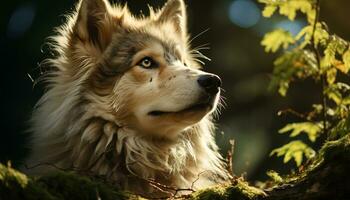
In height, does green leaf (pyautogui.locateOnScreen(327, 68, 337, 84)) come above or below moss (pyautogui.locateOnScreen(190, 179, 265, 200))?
above

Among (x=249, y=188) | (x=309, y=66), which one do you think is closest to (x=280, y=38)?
(x=309, y=66)

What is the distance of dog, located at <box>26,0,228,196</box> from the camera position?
4293mm

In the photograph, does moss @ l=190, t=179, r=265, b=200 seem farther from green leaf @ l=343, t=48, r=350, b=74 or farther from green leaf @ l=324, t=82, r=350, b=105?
green leaf @ l=324, t=82, r=350, b=105

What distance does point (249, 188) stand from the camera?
2.99 m

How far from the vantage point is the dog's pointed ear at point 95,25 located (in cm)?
477

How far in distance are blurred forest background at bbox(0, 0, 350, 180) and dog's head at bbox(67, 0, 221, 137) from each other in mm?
4978

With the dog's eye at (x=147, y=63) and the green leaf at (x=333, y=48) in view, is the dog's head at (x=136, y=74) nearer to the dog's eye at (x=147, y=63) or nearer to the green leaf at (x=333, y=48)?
the dog's eye at (x=147, y=63)

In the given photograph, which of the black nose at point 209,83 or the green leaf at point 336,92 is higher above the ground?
the green leaf at point 336,92

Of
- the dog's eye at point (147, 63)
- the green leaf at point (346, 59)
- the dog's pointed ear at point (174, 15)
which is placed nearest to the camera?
the green leaf at point (346, 59)

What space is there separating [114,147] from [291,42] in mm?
1614

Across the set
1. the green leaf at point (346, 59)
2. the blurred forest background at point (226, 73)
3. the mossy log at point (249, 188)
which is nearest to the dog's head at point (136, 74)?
A: the green leaf at point (346, 59)

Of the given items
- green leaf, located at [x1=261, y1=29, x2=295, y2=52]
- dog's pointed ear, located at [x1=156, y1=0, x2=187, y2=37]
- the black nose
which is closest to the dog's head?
the black nose

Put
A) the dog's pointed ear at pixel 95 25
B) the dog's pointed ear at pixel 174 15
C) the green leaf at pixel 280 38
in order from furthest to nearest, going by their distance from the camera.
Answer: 1. the dog's pointed ear at pixel 174 15
2. the green leaf at pixel 280 38
3. the dog's pointed ear at pixel 95 25

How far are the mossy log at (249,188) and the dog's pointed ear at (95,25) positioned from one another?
1.95 metres
